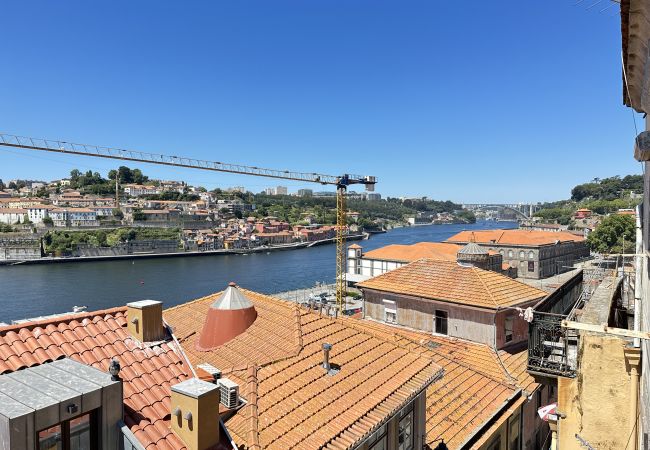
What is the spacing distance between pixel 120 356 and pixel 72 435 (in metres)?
1.38

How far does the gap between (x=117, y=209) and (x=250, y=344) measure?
368ft

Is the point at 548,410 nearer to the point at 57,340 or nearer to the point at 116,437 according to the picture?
the point at 116,437

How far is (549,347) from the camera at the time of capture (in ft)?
20.5

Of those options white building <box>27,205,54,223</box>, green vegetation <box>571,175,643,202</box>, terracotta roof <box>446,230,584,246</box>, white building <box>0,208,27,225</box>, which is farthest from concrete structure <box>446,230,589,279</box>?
white building <box>0,208,27,225</box>

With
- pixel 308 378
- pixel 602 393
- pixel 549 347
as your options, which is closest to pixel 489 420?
pixel 549 347

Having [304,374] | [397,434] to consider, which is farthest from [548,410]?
[304,374]

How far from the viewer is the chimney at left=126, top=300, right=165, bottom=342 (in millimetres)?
4844

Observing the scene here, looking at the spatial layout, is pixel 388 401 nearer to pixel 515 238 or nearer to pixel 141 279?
pixel 515 238

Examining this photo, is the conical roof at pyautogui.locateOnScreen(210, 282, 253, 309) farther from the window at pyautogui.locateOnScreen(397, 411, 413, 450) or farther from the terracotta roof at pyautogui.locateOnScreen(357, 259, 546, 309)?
the terracotta roof at pyautogui.locateOnScreen(357, 259, 546, 309)

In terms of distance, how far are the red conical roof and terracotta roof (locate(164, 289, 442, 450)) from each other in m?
0.18

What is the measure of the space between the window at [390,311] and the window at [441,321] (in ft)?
4.90

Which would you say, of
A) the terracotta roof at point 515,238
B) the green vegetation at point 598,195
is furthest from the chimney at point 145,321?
the green vegetation at point 598,195

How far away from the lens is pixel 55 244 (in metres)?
72.2

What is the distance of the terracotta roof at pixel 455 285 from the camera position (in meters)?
11.6
